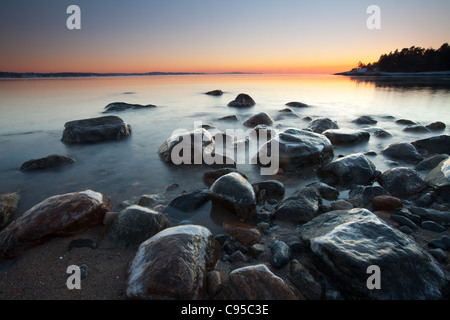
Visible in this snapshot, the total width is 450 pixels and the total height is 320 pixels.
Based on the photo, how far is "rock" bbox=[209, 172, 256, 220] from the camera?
334 cm

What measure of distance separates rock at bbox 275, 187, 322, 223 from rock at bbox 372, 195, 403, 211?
30.8 inches

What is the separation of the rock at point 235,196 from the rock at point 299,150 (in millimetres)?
1866

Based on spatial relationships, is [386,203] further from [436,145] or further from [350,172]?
[436,145]

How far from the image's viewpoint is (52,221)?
2.89 meters

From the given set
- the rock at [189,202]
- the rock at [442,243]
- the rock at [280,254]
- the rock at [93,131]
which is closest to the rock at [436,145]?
the rock at [442,243]

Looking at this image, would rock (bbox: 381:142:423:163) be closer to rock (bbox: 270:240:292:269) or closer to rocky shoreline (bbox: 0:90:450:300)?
rocky shoreline (bbox: 0:90:450:300)

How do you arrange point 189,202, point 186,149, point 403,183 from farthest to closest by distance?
point 186,149 → point 403,183 → point 189,202

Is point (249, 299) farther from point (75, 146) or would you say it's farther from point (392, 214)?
point (75, 146)

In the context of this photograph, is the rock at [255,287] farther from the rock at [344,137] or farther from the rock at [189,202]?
the rock at [344,137]

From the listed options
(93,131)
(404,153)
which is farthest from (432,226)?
(93,131)

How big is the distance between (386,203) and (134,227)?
11.5 ft

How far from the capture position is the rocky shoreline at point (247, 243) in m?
2.05

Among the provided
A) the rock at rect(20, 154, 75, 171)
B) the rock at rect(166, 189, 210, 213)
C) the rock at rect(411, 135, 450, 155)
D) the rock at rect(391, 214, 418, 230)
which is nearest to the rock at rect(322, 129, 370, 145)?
the rock at rect(411, 135, 450, 155)

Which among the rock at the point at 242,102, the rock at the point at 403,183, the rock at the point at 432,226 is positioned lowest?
the rock at the point at 432,226
